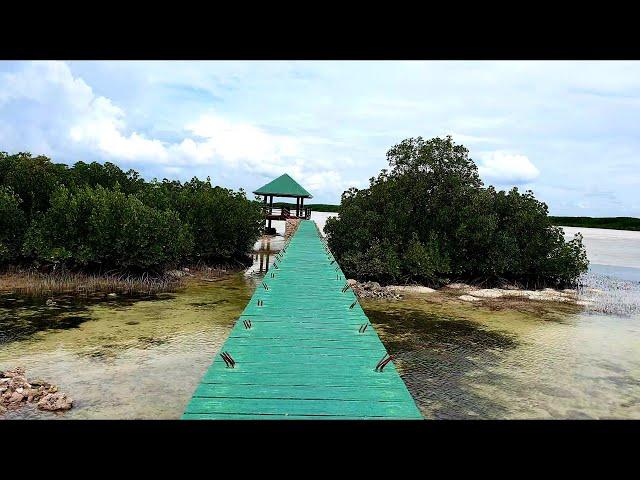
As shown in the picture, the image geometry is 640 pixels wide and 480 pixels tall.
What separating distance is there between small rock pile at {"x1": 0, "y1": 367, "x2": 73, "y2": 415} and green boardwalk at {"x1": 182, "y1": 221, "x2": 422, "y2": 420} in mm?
3991

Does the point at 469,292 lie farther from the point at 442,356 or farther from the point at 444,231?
the point at 442,356

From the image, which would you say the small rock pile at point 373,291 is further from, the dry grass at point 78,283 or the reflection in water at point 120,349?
the dry grass at point 78,283

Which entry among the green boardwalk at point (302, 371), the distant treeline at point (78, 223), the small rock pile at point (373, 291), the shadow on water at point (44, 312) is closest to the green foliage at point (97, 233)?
the distant treeline at point (78, 223)

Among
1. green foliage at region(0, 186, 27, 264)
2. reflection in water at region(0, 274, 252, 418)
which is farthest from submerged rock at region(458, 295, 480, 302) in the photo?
green foliage at region(0, 186, 27, 264)

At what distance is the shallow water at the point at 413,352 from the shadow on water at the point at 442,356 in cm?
3

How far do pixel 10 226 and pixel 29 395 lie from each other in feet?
48.8

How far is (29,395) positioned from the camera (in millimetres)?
8844

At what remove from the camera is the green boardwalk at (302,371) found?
4094mm

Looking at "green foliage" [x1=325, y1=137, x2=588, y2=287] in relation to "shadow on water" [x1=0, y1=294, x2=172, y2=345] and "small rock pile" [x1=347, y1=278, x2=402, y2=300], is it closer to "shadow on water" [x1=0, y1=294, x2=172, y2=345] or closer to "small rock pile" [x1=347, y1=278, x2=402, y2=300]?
"small rock pile" [x1=347, y1=278, x2=402, y2=300]

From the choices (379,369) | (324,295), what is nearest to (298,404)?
(379,369)

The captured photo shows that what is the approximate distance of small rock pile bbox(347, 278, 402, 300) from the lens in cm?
2097

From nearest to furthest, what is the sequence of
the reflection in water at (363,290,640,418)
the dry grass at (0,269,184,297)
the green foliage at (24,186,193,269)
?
1. the reflection in water at (363,290,640,418)
2. the dry grass at (0,269,184,297)
3. the green foliage at (24,186,193,269)
